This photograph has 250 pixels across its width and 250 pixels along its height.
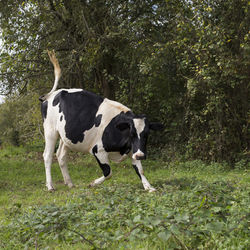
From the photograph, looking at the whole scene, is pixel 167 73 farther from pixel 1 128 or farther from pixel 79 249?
pixel 1 128

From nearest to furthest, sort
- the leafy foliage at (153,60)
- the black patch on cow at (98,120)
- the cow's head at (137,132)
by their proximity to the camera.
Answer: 1. the cow's head at (137,132)
2. the black patch on cow at (98,120)
3. the leafy foliage at (153,60)

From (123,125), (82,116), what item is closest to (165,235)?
(123,125)

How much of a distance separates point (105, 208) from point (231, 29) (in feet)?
23.5

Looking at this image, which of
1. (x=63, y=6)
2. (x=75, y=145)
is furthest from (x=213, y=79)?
(x=63, y=6)

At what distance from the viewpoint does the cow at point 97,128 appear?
728 cm

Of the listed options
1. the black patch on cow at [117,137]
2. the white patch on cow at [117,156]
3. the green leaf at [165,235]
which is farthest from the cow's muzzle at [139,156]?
the green leaf at [165,235]

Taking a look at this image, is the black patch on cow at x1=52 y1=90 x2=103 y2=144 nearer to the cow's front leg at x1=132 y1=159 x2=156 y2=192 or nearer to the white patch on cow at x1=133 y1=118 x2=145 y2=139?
the white patch on cow at x1=133 y1=118 x2=145 y2=139

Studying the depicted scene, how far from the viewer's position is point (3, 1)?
1260 centimetres

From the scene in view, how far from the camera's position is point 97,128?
26.0ft

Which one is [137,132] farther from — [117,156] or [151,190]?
[151,190]

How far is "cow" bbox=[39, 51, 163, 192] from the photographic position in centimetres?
728

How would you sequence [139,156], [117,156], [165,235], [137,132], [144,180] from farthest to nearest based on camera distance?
[117,156], [144,180], [137,132], [139,156], [165,235]

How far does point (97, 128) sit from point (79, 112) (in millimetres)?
607

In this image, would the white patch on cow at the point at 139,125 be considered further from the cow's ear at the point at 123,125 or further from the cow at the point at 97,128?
the cow's ear at the point at 123,125
